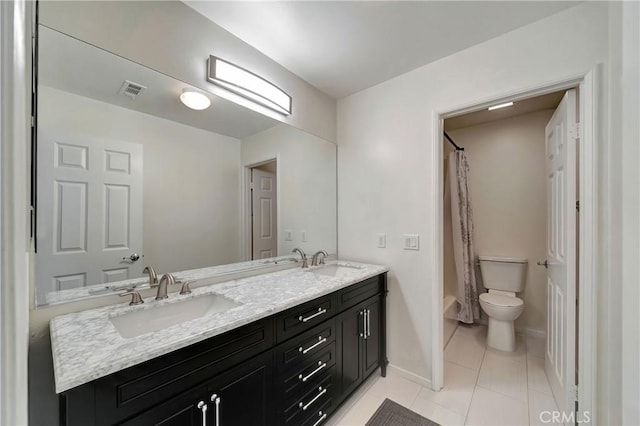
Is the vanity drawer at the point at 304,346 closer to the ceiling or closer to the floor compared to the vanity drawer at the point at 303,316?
closer to the floor

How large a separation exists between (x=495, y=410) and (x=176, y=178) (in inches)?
96.4

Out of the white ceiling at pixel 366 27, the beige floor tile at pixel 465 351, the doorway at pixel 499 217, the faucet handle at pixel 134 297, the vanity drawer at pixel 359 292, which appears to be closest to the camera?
the faucet handle at pixel 134 297

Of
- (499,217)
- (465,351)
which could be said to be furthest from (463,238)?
(465,351)

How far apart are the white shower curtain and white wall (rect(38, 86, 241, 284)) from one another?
2344 millimetres

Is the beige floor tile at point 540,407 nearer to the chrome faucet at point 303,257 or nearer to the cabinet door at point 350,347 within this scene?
the cabinet door at point 350,347

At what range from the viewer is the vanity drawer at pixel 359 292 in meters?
1.59

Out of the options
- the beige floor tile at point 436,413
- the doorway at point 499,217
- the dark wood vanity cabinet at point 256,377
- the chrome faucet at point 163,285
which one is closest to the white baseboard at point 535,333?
the doorway at point 499,217

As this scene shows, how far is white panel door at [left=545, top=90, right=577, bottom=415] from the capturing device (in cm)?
140

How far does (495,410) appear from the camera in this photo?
5.27 ft

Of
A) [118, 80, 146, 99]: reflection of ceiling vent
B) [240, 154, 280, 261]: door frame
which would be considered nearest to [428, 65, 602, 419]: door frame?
[240, 154, 280, 261]: door frame

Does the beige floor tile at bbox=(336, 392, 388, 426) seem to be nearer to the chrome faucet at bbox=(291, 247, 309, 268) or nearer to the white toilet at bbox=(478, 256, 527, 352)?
the chrome faucet at bbox=(291, 247, 309, 268)

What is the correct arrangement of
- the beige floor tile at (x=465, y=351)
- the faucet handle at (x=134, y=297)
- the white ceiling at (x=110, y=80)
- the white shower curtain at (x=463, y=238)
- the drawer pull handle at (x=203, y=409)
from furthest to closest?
the white shower curtain at (x=463, y=238)
the beige floor tile at (x=465, y=351)
the faucet handle at (x=134, y=297)
the white ceiling at (x=110, y=80)
the drawer pull handle at (x=203, y=409)

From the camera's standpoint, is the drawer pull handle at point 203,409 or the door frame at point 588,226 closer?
the drawer pull handle at point 203,409

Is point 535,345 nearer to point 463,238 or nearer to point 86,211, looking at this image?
point 463,238
